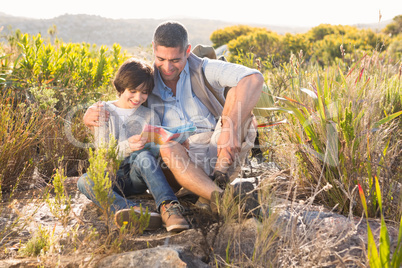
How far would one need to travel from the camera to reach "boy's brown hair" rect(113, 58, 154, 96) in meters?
2.92

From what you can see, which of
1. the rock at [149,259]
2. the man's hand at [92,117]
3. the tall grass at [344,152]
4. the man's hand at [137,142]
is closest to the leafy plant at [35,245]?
the rock at [149,259]

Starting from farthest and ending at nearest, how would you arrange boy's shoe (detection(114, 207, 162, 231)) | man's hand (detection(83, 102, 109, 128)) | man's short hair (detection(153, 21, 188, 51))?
man's short hair (detection(153, 21, 188, 51)) → man's hand (detection(83, 102, 109, 128)) → boy's shoe (detection(114, 207, 162, 231))

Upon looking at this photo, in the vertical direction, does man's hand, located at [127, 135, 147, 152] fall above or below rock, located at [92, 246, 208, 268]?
above

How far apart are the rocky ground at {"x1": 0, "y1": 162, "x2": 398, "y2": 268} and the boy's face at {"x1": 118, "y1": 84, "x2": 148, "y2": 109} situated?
86 centimetres

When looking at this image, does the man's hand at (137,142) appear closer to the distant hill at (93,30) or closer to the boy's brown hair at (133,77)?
the boy's brown hair at (133,77)

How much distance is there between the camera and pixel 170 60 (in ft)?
9.96

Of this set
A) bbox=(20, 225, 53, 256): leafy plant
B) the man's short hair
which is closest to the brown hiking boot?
bbox=(20, 225, 53, 256): leafy plant

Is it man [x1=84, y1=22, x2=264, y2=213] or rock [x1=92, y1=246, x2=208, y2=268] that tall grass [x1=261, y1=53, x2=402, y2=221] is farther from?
rock [x1=92, y1=246, x2=208, y2=268]

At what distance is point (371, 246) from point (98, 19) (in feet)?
179

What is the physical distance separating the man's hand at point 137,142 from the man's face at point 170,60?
672 mm

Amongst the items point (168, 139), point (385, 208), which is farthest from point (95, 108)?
point (385, 208)

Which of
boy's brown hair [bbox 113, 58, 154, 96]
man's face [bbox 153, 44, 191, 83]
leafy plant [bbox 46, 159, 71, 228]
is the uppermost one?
man's face [bbox 153, 44, 191, 83]

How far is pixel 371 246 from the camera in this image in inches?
68.8

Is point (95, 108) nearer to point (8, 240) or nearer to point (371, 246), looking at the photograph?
point (8, 240)
